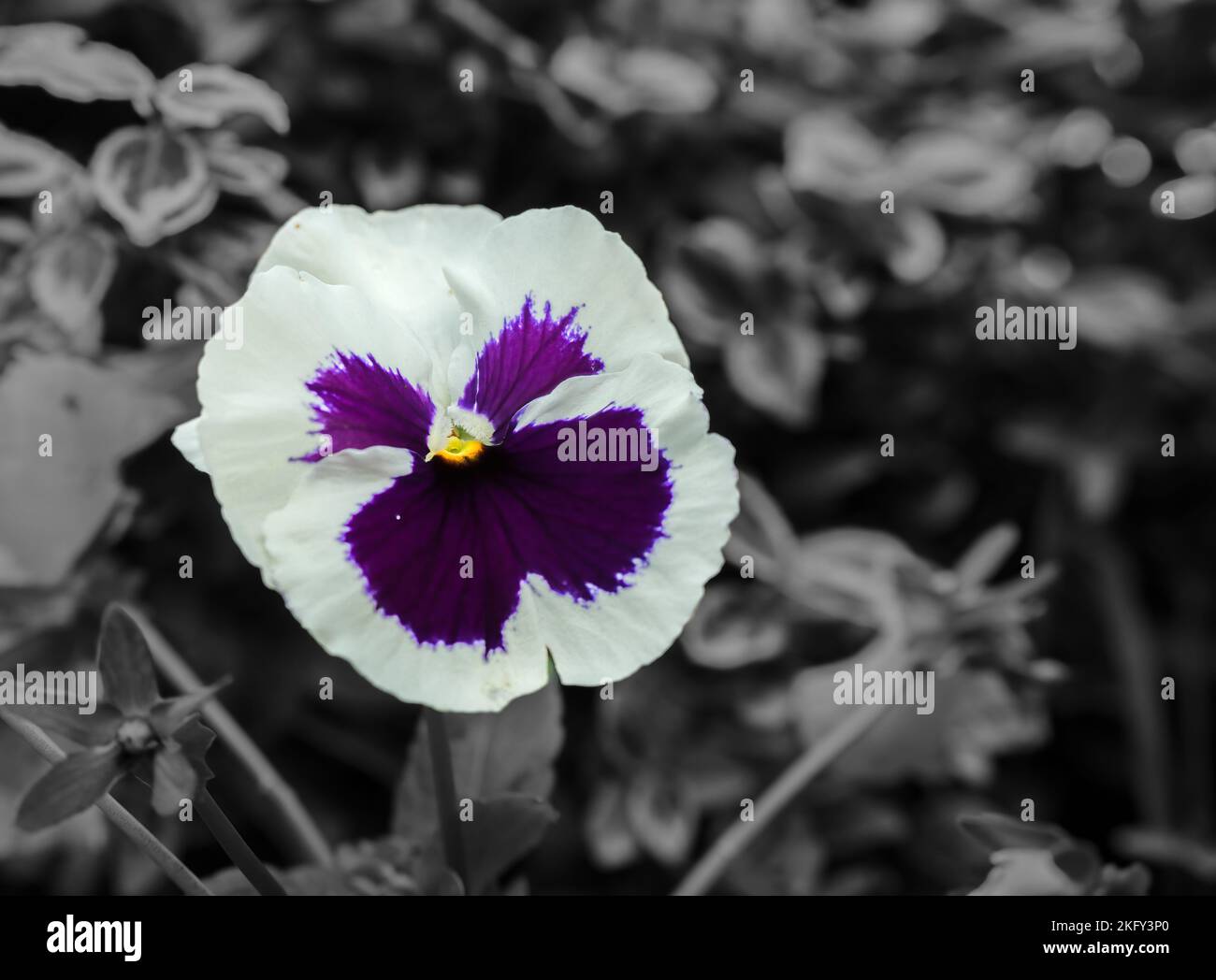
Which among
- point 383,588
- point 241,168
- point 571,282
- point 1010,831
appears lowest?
point 1010,831

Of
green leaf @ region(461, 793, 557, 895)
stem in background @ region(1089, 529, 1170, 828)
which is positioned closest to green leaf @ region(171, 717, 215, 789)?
green leaf @ region(461, 793, 557, 895)

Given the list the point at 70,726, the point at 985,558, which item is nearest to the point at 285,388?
the point at 70,726

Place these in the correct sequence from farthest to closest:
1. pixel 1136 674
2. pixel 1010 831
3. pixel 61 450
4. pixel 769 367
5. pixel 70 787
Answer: pixel 1136 674 < pixel 769 367 < pixel 61 450 < pixel 1010 831 < pixel 70 787

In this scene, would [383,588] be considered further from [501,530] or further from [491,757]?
[491,757]

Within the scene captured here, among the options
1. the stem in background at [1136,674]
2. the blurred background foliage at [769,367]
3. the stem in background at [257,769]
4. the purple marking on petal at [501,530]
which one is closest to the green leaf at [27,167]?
the blurred background foliage at [769,367]

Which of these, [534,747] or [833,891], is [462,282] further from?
[833,891]
